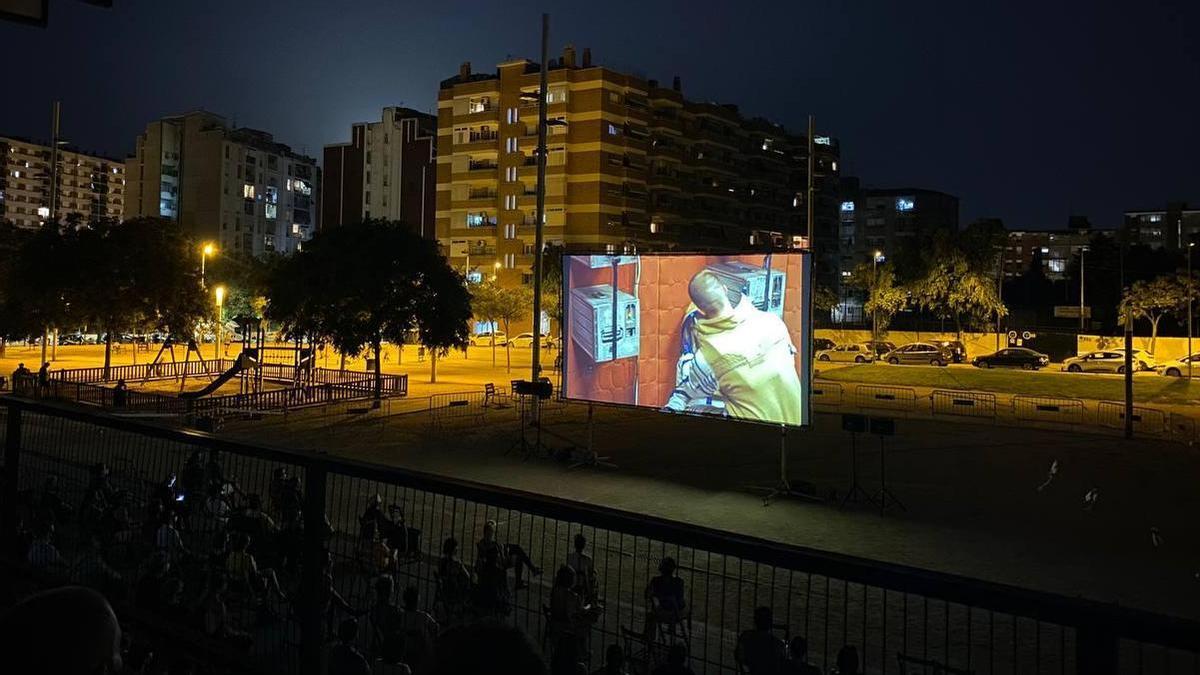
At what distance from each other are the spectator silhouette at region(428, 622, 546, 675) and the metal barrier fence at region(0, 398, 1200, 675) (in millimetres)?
916

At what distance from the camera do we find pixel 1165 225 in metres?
132

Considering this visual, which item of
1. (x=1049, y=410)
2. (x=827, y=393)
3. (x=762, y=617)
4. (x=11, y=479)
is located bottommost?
(x=1049, y=410)

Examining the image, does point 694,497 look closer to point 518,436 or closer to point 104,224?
point 518,436

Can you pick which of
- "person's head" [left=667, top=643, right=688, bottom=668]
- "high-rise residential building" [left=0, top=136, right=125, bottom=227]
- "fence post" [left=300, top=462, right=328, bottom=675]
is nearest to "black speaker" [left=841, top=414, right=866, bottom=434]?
"person's head" [left=667, top=643, right=688, bottom=668]

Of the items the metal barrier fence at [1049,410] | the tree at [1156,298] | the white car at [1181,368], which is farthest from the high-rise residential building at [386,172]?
the metal barrier fence at [1049,410]

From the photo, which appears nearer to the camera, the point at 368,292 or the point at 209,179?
the point at 368,292

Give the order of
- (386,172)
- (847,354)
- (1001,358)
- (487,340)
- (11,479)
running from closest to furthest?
(11,479) < (1001,358) < (847,354) < (487,340) < (386,172)

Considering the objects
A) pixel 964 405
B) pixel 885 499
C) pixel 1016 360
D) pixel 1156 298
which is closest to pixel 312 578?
pixel 885 499

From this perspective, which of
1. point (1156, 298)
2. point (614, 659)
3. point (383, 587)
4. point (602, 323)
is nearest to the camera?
point (614, 659)

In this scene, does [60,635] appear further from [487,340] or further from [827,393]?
[487,340]

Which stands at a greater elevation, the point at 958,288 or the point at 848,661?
the point at 958,288

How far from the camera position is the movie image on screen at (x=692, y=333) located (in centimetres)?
1638

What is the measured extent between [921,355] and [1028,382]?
1243cm

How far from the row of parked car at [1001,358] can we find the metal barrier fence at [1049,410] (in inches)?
662
